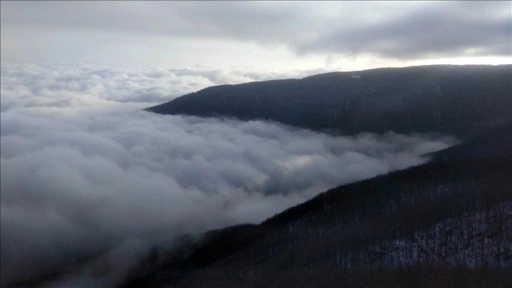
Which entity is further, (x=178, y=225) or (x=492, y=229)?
(x=178, y=225)

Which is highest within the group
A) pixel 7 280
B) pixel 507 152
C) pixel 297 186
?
pixel 507 152

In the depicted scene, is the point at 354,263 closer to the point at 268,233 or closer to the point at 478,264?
the point at 478,264

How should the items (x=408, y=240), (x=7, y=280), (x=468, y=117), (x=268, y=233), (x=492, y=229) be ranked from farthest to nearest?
(x=468, y=117) < (x=7, y=280) < (x=268, y=233) < (x=408, y=240) < (x=492, y=229)

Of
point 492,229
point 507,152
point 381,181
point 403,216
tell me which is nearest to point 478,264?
point 492,229

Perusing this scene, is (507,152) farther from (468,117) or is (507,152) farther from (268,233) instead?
(468,117)

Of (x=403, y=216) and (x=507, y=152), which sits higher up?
(x=507, y=152)

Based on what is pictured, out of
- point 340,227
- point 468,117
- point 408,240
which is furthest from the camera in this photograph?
point 468,117

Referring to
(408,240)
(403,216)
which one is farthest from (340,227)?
(408,240)
